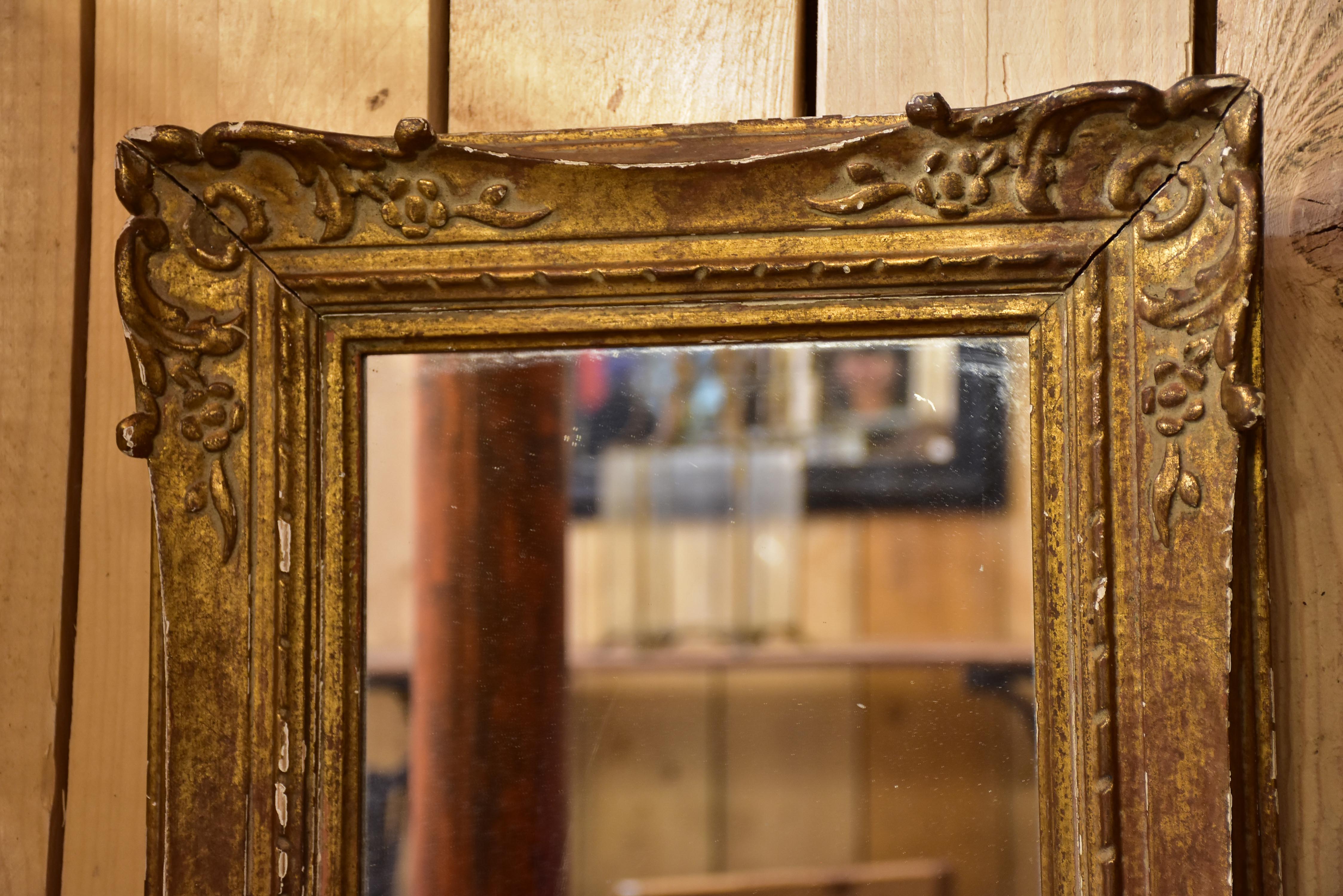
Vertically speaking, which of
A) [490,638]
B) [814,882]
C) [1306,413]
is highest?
[1306,413]

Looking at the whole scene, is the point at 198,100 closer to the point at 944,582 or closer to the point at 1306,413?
the point at 944,582

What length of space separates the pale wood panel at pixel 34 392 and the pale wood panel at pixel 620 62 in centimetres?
21

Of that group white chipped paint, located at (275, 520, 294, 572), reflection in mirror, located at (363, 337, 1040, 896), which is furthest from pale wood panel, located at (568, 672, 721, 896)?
white chipped paint, located at (275, 520, 294, 572)

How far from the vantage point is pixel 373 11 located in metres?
0.50

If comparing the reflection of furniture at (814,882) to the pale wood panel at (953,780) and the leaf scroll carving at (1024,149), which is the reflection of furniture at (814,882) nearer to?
the pale wood panel at (953,780)

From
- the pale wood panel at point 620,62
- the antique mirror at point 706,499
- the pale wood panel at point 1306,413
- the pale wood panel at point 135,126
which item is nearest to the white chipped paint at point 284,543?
the antique mirror at point 706,499

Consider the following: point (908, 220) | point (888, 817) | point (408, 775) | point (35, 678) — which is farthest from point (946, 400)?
point (35, 678)

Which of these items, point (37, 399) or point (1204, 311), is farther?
point (37, 399)

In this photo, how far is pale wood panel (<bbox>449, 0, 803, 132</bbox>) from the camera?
0.48 meters

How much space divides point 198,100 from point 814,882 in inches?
19.3

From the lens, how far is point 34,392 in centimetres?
50

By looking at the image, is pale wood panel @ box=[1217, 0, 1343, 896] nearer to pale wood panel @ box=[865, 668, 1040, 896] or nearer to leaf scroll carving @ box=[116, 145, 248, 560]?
pale wood panel @ box=[865, 668, 1040, 896]

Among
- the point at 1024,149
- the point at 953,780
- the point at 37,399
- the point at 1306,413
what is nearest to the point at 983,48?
the point at 1024,149

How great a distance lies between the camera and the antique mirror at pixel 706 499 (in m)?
0.39
